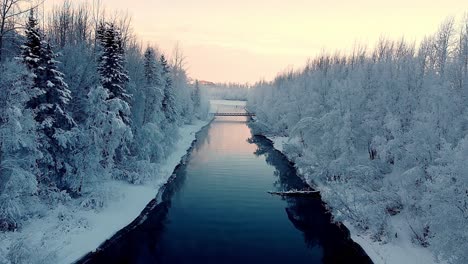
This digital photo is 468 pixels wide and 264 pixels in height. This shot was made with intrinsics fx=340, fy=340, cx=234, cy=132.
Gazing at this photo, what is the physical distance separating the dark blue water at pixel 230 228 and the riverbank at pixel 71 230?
0.75 meters

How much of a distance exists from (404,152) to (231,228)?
1300cm

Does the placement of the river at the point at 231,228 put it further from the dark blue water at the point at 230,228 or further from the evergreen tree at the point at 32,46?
the evergreen tree at the point at 32,46

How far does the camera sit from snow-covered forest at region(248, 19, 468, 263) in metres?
13.7

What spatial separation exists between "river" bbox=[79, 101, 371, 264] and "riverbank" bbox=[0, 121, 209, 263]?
0.79 metres

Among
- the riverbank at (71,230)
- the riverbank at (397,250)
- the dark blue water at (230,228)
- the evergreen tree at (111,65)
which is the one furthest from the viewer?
the evergreen tree at (111,65)

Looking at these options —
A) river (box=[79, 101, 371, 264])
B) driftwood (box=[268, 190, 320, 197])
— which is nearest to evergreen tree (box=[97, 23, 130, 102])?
river (box=[79, 101, 371, 264])

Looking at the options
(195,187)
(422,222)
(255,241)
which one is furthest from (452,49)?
(195,187)

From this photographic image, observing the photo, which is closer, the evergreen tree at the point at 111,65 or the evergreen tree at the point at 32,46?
the evergreen tree at the point at 32,46

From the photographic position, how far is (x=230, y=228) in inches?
955

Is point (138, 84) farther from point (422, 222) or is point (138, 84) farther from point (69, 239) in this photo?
point (422, 222)

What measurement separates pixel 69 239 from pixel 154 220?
7685 millimetres

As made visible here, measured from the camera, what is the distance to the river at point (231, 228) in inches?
795

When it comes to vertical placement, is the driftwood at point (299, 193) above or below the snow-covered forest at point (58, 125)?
below

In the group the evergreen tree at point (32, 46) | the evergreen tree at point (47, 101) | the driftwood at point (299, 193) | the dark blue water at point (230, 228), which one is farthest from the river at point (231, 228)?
the evergreen tree at point (32, 46)
